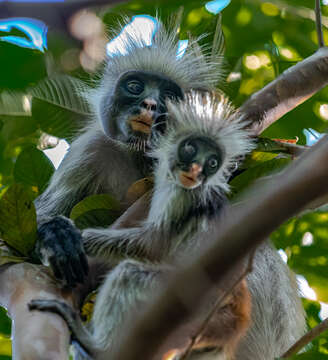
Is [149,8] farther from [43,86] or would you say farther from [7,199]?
[7,199]

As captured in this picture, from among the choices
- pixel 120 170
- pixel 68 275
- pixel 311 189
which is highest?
pixel 311 189

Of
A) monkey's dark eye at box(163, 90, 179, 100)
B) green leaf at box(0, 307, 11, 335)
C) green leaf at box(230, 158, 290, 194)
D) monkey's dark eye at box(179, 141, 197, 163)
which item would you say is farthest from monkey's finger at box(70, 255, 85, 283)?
green leaf at box(0, 307, 11, 335)

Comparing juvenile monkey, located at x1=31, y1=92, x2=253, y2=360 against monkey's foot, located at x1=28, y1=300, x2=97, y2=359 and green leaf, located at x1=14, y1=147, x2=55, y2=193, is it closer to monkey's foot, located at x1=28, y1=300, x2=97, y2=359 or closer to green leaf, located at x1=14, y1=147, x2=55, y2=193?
monkey's foot, located at x1=28, y1=300, x2=97, y2=359

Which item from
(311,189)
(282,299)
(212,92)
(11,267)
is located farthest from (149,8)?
(311,189)

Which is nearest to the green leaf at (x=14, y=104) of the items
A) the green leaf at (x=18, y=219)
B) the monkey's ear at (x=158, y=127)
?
the monkey's ear at (x=158, y=127)

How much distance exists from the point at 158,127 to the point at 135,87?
0.58 meters

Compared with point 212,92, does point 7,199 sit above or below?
below

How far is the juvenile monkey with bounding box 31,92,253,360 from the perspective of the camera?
290cm

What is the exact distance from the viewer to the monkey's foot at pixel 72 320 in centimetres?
234

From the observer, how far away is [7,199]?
2936 millimetres

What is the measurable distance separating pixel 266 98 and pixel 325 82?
464 millimetres

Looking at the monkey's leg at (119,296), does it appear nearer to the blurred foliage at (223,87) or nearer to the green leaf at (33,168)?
the blurred foliage at (223,87)

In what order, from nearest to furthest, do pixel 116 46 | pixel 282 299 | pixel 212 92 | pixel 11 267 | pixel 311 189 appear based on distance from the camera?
1. pixel 311 189
2. pixel 11 267
3. pixel 282 299
4. pixel 212 92
5. pixel 116 46

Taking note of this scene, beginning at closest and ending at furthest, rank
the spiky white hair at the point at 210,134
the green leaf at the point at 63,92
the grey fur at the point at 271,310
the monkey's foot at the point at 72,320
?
the monkey's foot at the point at 72,320, the spiky white hair at the point at 210,134, the grey fur at the point at 271,310, the green leaf at the point at 63,92
